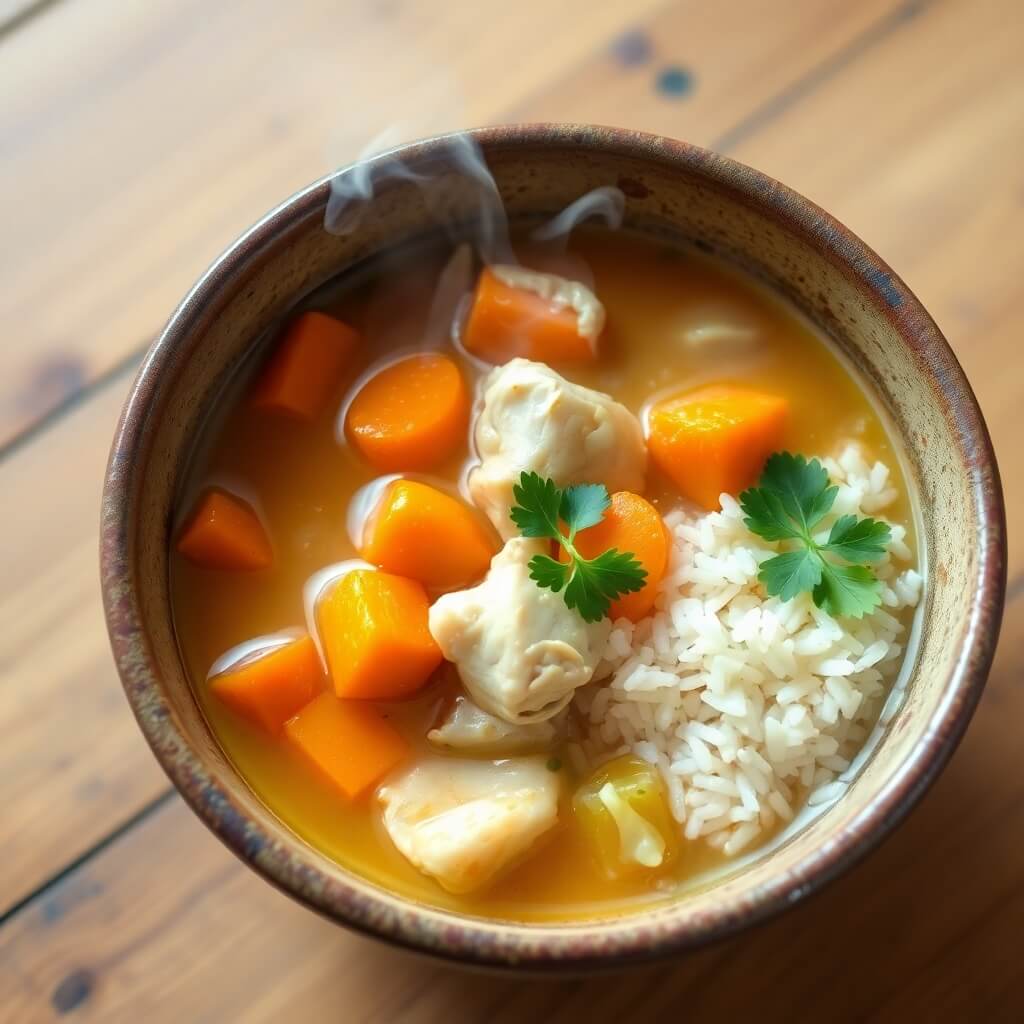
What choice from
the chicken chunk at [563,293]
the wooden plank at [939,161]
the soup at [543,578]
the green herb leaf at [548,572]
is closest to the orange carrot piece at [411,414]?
the soup at [543,578]

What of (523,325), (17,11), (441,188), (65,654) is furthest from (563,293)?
(17,11)

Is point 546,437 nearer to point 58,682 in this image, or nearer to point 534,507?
point 534,507

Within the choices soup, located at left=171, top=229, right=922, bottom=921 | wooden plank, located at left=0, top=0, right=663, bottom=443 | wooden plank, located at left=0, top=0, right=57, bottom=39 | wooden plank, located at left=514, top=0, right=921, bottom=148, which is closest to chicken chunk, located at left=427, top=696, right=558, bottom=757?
soup, located at left=171, top=229, right=922, bottom=921

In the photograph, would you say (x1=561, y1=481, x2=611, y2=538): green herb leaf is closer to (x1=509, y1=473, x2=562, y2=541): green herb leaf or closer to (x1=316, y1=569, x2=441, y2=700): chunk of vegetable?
(x1=509, y1=473, x2=562, y2=541): green herb leaf

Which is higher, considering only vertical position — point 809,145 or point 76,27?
point 76,27

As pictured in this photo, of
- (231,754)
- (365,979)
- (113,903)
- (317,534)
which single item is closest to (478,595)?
(317,534)

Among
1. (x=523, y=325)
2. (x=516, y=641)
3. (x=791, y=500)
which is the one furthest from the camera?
(x=523, y=325)

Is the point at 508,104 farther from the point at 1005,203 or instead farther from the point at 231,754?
the point at 231,754

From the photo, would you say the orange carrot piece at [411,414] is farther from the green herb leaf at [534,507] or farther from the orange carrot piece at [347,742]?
the orange carrot piece at [347,742]
